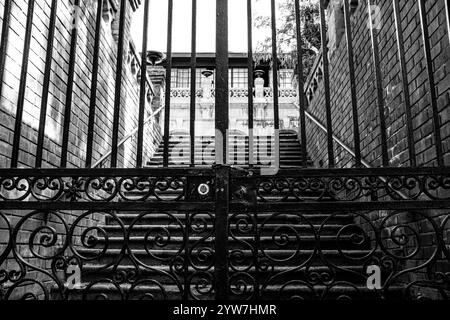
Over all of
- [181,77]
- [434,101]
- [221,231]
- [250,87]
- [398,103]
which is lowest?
[221,231]

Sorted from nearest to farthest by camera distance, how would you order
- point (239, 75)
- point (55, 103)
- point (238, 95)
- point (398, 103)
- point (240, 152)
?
point (398, 103) < point (55, 103) < point (240, 152) < point (238, 95) < point (239, 75)

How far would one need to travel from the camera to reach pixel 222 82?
225 centimetres

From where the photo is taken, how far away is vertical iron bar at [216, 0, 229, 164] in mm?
2176

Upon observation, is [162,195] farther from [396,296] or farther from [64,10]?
[396,296]

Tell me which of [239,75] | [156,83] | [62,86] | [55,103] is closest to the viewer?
[55,103]

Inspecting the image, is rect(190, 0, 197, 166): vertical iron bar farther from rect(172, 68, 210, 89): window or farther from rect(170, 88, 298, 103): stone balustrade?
rect(172, 68, 210, 89): window

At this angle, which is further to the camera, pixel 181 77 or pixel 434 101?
pixel 181 77

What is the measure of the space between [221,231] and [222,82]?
2.87 feet

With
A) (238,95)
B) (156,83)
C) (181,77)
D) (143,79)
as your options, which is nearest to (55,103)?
(143,79)

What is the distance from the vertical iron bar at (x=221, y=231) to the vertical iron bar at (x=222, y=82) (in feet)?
0.32

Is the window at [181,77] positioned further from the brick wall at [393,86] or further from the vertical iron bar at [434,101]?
the vertical iron bar at [434,101]

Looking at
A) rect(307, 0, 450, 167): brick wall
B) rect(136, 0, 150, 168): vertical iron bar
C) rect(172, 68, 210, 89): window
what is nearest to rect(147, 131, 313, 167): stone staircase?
rect(307, 0, 450, 167): brick wall

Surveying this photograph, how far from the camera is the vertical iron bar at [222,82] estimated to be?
2.18 metres

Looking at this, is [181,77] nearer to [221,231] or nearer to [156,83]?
[156,83]
